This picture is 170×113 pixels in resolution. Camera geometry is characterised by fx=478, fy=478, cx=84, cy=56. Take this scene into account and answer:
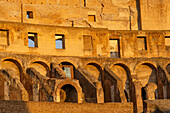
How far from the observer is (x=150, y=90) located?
3378 cm

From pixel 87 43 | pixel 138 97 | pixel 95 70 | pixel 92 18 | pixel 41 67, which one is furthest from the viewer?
pixel 92 18

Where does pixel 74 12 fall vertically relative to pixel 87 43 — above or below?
above

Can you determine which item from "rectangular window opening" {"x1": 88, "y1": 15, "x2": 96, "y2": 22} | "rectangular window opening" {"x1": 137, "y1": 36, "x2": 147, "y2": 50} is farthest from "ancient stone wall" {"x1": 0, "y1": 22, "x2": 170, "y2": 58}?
"rectangular window opening" {"x1": 88, "y1": 15, "x2": 96, "y2": 22}

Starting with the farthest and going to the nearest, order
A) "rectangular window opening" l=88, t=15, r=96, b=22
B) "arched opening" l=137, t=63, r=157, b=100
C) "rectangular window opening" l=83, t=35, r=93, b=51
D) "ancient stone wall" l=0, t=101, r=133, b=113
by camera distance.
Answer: "rectangular window opening" l=88, t=15, r=96, b=22, "arched opening" l=137, t=63, r=157, b=100, "rectangular window opening" l=83, t=35, r=93, b=51, "ancient stone wall" l=0, t=101, r=133, b=113

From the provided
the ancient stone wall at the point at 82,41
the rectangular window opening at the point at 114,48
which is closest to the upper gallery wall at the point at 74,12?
the rectangular window opening at the point at 114,48

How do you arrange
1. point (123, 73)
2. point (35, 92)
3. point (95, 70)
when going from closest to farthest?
point (35, 92) → point (95, 70) → point (123, 73)

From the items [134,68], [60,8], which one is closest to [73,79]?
[134,68]

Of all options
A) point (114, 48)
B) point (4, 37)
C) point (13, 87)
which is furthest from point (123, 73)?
point (13, 87)

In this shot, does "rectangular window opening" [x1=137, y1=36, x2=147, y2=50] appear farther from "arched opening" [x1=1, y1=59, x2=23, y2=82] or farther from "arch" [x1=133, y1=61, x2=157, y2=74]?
"arched opening" [x1=1, y1=59, x2=23, y2=82]

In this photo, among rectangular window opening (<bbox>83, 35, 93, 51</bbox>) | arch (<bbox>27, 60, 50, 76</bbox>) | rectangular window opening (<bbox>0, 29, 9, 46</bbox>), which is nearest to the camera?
rectangular window opening (<bbox>0, 29, 9, 46</bbox>)

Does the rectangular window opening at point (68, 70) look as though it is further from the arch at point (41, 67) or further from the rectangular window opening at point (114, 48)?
the rectangular window opening at point (114, 48)

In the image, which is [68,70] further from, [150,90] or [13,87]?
[150,90]

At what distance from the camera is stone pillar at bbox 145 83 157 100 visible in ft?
110

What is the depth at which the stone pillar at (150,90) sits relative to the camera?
33.5 meters
